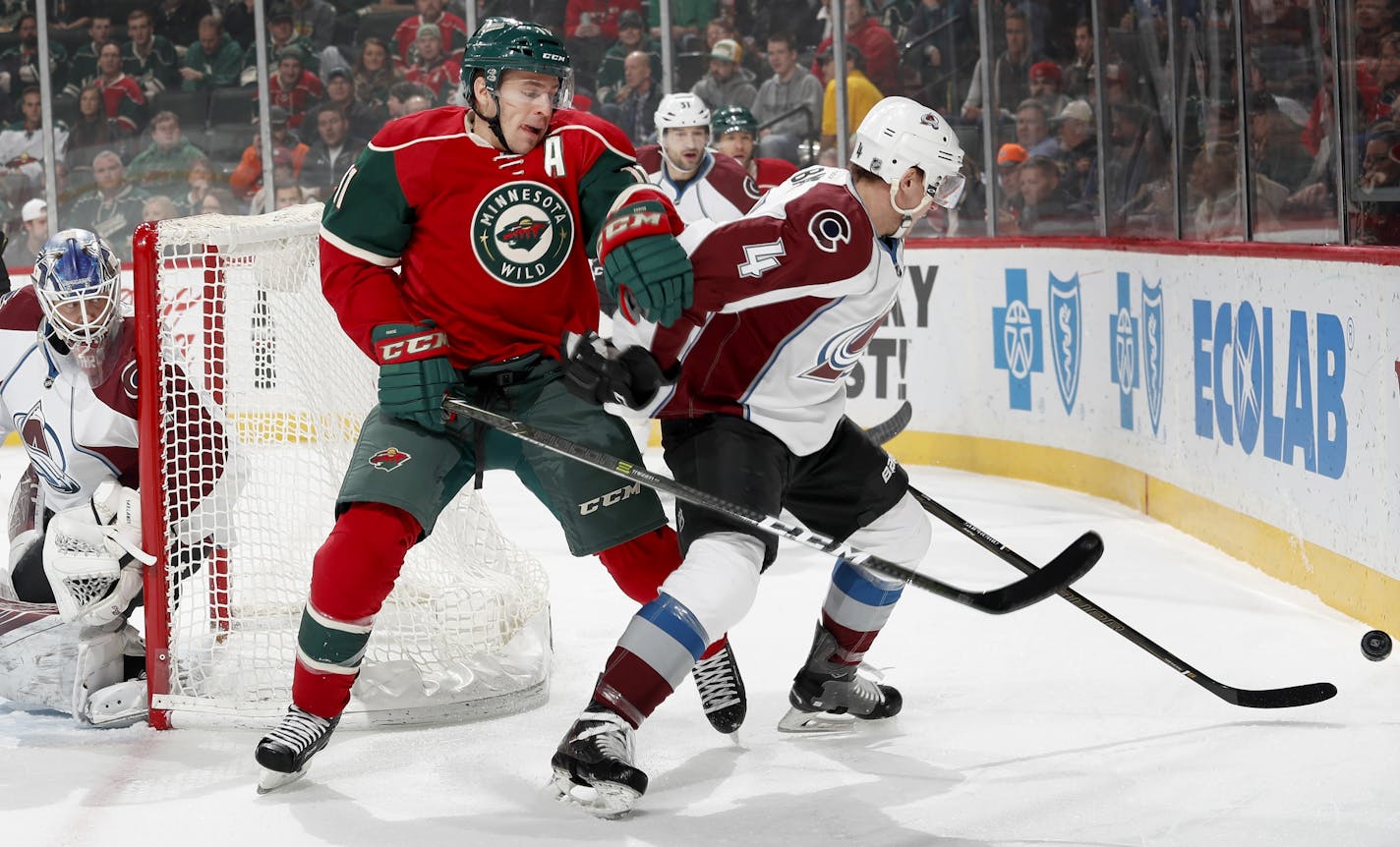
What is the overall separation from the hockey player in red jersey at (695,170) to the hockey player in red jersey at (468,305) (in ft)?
9.75

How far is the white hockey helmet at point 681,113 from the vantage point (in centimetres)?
572

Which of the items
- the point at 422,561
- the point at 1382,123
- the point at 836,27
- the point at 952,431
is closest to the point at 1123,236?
the point at 952,431

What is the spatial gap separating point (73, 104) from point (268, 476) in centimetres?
502

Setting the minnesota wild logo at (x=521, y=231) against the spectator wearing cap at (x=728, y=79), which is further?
the spectator wearing cap at (x=728, y=79)

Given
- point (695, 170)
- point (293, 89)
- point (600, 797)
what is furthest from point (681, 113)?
point (600, 797)

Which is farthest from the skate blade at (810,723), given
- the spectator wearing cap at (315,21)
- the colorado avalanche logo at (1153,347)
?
the spectator wearing cap at (315,21)

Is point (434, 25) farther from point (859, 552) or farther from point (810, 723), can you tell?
point (859, 552)

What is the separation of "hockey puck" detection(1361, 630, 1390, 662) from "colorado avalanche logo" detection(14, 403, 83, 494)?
2537 millimetres

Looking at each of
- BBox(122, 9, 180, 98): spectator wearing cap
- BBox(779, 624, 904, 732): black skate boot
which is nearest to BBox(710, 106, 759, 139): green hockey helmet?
BBox(122, 9, 180, 98): spectator wearing cap

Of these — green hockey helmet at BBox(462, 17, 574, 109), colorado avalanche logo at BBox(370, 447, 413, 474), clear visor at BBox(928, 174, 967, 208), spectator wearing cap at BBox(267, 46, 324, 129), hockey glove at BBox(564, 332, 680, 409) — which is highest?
spectator wearing cap at BBox(267, 46, 324, 129)

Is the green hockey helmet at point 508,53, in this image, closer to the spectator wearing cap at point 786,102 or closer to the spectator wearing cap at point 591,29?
the spectator wearing cap at point 786,102

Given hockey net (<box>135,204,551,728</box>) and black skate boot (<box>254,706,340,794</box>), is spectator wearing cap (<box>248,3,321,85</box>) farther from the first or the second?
black skate boot (<box>254,706,340,794</box>)

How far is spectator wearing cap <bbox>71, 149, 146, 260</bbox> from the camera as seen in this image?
7613 millimetres

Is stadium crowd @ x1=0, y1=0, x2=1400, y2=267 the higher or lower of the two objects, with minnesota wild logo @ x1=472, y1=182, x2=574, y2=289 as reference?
higher
